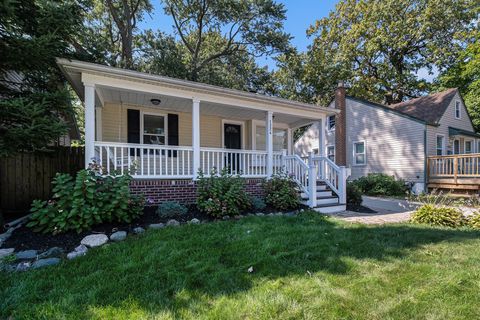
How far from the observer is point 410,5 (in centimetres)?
1953

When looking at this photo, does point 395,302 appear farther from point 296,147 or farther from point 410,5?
point 410,5

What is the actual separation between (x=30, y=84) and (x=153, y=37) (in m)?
12.5

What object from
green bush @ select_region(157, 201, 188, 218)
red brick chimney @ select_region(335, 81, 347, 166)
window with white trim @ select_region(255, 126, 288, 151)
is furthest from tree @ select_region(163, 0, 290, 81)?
green bush @ select_region(157, 201, 188, 218)

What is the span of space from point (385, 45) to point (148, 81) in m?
21.2

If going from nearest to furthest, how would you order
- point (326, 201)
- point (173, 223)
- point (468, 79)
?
point (173, 223)
point (326, 201)
point (468, 79)

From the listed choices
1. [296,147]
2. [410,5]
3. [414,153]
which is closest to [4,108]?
[414,153]

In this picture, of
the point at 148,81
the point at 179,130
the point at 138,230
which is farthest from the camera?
the point at 179,130

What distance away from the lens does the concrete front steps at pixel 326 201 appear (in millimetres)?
7366

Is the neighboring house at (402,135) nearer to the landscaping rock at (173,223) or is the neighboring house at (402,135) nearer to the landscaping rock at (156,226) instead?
the landscaping rock at (173,223)

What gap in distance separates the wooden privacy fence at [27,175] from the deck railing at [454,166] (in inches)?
586

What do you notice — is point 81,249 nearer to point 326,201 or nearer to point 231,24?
point 326,201

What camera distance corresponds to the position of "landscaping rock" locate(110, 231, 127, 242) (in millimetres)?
4238

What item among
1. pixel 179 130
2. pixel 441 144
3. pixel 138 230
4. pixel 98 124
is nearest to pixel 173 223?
pixel 138 230

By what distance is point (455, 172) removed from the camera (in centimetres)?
1207
